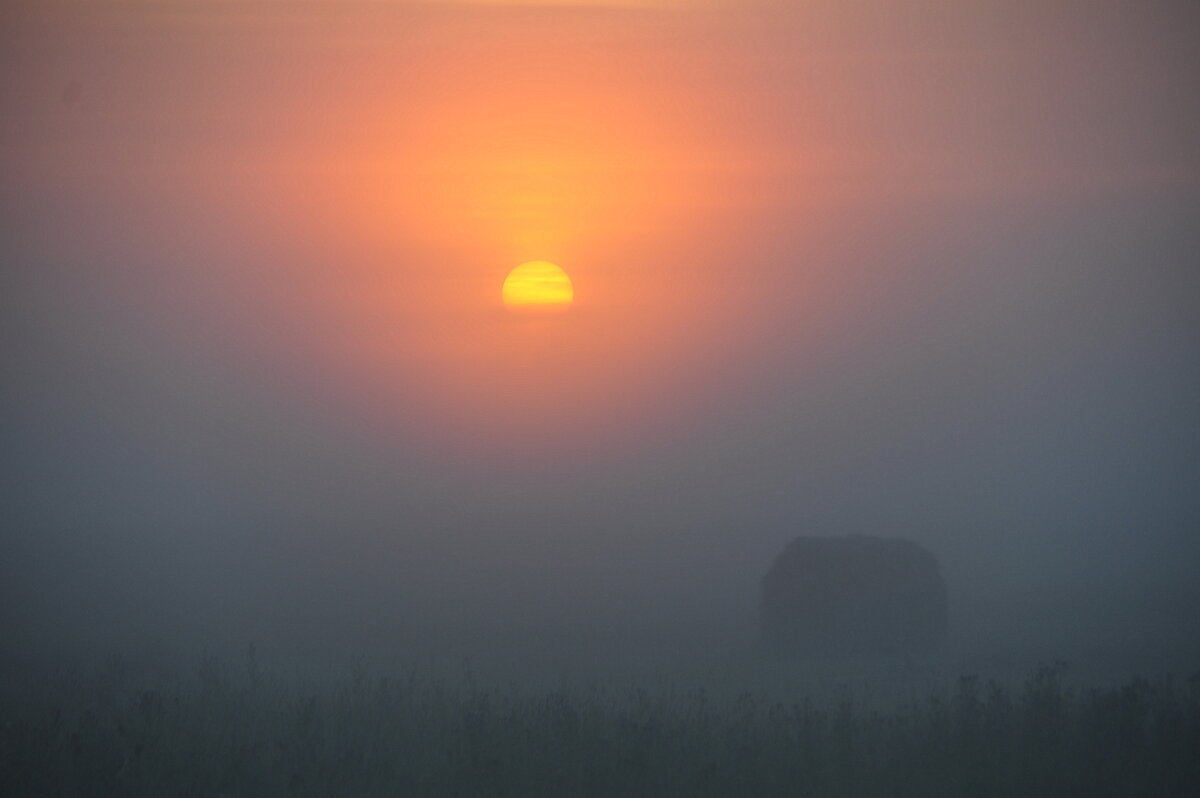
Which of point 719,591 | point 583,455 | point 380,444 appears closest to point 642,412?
point 583,455

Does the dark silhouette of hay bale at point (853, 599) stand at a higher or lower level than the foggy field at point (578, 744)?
higher

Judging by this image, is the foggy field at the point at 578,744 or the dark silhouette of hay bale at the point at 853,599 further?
the dark silhouette of hay bale at the point at 853,599

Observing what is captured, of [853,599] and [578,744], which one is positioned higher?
[853,599]

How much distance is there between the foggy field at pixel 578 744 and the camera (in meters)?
7.08

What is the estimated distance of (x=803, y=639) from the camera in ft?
48.3

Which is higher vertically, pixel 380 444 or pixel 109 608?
pixel 380 444

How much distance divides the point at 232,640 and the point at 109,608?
10.9 ft

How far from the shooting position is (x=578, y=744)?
7.61 meters

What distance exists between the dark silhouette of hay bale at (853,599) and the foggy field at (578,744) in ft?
16.6

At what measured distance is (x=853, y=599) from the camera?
1519 cm

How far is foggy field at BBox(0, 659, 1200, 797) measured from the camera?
708 centimetres

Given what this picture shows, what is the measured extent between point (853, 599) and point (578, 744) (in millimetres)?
8397

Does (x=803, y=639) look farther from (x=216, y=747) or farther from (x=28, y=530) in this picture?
(x=28, y=530)

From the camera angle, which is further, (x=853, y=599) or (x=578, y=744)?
(x=853, y=599)
